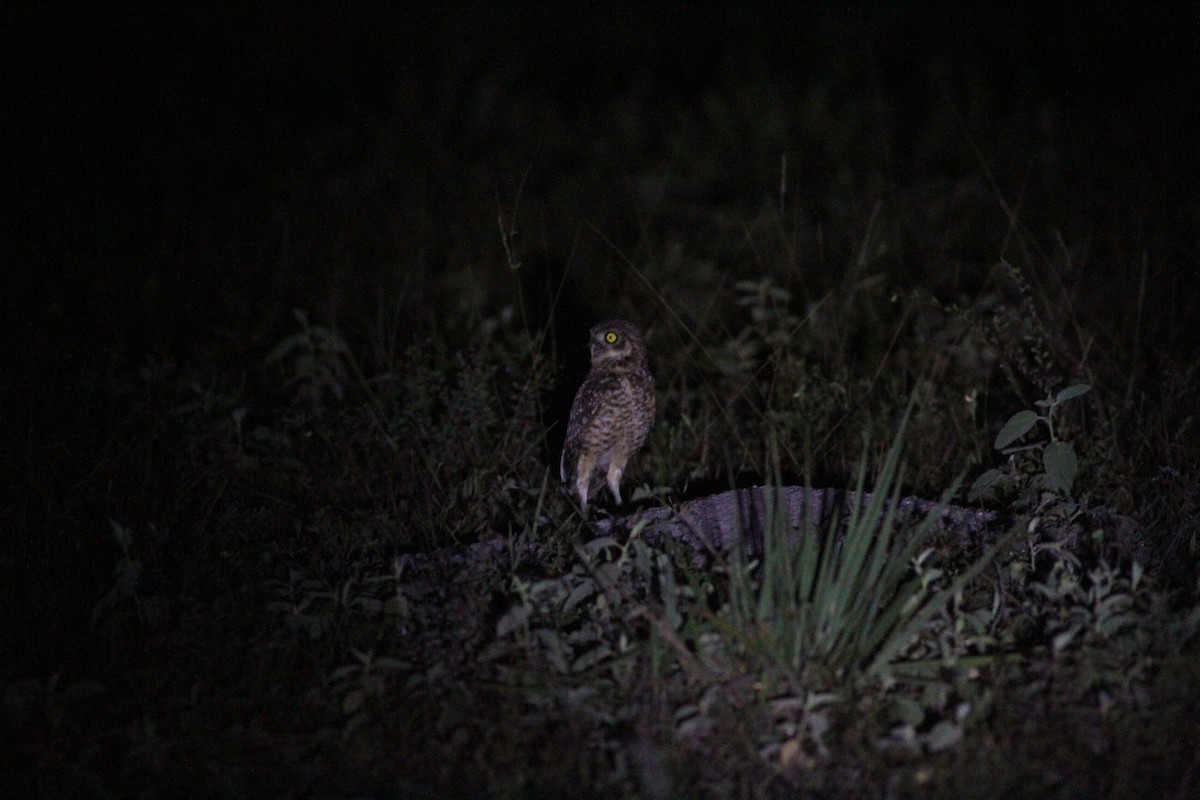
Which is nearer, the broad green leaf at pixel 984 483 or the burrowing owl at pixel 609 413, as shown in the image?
the broad green leaf at pixel 984 483

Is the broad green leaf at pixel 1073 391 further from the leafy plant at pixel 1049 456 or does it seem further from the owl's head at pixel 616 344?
the owl's head at pixel 616 344

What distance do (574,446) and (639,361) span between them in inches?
18.3

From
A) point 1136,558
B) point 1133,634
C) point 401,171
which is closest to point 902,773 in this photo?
point 1133,634

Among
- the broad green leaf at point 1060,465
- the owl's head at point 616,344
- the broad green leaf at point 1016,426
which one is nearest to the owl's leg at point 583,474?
the owl's head at point 616,344

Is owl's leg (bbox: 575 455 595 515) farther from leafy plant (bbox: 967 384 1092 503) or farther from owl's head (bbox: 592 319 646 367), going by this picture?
leafy plant (bbox: 967 384 1092 503)

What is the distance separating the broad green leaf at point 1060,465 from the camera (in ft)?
15.3

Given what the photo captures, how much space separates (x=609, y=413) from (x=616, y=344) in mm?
330

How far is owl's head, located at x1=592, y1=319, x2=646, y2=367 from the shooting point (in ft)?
17.6

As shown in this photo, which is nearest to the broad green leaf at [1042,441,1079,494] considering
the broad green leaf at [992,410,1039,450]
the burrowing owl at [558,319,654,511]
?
the broad green leaf at [992,410,1039,450]

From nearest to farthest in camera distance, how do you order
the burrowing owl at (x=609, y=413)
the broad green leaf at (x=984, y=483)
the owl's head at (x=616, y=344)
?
the broad green leaf at (x=984, y=483) < the burrowing owl at (x=609, y=413) < the owl's head at (x=616, y=344)

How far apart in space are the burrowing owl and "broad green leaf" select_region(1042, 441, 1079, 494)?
1.62 meters

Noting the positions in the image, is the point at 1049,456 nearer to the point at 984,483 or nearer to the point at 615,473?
the point at 984,483

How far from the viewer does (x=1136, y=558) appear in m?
4.39

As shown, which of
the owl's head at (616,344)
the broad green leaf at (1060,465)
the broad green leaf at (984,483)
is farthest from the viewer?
the owl's head at (616,344)
